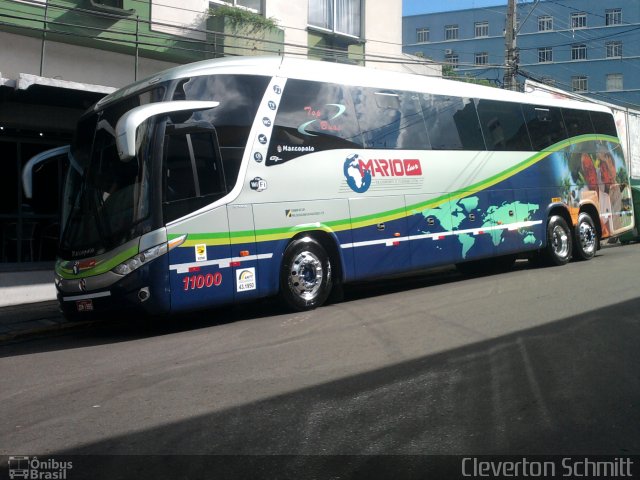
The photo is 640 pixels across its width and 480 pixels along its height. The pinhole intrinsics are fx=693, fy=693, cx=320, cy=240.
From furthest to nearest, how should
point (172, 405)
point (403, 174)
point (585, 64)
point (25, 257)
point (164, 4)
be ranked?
1. point (585, 64)
2. point (164, 4)
3. point (25, 257)
4. point (403, 174)
5. point (172, 405)

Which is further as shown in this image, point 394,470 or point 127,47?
point 127,47

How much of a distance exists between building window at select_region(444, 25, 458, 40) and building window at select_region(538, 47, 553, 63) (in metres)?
7.47

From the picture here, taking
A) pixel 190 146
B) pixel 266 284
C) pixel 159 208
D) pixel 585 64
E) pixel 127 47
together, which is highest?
pixel 585 64

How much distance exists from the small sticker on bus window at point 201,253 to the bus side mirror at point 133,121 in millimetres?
1488

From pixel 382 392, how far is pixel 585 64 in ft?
178

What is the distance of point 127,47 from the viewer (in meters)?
14.0

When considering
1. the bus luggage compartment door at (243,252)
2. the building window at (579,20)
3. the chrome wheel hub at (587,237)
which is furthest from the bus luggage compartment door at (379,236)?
the building window at (579,20)

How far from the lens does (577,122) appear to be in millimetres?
15828

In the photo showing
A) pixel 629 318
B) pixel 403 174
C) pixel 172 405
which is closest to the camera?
pixel 172 405

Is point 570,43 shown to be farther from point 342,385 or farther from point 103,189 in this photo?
point 342,385

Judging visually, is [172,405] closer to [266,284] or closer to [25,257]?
[266,284]

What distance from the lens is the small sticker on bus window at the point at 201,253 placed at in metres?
8.92

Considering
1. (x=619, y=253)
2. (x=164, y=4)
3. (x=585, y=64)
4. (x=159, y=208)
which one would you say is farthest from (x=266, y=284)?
(x=585, y=64)

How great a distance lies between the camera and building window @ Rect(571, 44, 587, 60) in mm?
53938
